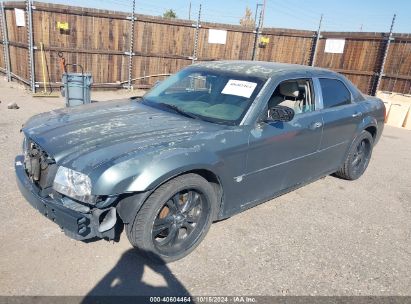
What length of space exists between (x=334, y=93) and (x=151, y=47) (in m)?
9.21

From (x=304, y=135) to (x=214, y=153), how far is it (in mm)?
1400

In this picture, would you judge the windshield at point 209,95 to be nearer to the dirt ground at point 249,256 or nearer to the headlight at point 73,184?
the dirt ground at point 249,256

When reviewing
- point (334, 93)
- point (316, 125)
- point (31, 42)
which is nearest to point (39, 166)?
point (316, 125)

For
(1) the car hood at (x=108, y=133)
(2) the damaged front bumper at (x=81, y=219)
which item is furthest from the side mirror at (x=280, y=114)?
(2) the damaged front bumper at (x=81, y=219)

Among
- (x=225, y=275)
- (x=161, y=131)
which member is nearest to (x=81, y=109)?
(x=161, y=131)

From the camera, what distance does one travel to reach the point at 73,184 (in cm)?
274

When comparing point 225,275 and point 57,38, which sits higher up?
point 57,38

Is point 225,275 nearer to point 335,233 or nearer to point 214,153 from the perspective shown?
point 214,153

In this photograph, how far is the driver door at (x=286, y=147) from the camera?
3.65 m

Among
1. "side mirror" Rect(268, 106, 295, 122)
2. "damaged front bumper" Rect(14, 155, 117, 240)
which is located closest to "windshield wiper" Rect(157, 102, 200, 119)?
"side mirror" Rect(268, 106, 295, 122)

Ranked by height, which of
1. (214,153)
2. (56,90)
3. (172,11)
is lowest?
(56,90)

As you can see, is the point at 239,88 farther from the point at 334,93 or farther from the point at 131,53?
the point at 131,53

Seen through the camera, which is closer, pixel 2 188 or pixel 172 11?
pixel 2 188

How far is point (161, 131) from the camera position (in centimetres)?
329
